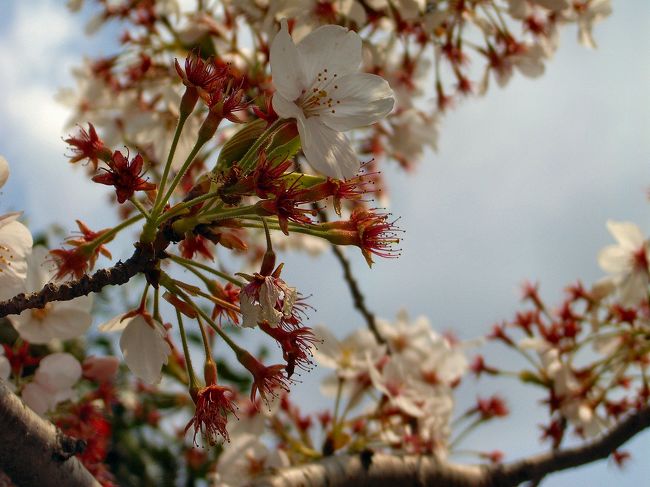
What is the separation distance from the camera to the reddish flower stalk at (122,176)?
1.62 meters

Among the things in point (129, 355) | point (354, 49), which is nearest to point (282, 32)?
point (354, 49)

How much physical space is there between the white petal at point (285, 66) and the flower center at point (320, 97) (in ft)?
0.08

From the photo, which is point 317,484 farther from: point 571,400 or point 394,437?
point 571,400

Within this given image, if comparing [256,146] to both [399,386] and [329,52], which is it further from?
[399,386]

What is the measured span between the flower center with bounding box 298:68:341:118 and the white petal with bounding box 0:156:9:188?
0.75 m

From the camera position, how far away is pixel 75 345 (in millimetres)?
4754

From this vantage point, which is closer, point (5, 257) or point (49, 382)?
point (5, 257)

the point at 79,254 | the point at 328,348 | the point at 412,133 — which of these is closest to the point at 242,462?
the point at 328,348

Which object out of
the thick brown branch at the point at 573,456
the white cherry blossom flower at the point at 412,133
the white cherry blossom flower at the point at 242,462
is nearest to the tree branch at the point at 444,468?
the thick brown branch at the point at 573,456

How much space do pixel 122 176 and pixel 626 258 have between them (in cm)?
271

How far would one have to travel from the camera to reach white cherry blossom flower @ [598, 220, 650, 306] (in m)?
3.46

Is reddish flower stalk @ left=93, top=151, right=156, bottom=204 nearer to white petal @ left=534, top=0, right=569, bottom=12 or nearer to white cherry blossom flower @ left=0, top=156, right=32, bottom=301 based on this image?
white cherry blossom flower @ left=0, top=156, right=32, bottom=301

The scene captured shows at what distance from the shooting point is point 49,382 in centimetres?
224

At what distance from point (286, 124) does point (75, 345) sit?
3620 mm
